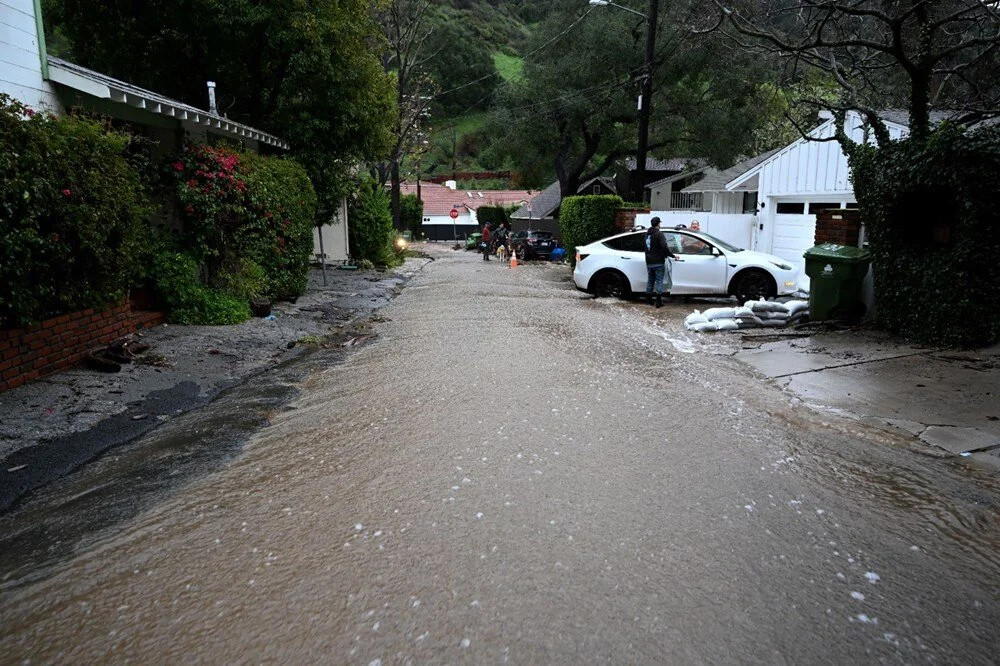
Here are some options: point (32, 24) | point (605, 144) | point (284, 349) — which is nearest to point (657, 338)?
point (284, 349)

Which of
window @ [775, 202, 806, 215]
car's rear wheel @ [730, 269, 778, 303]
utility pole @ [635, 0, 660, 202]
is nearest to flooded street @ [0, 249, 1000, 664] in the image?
car's rear wheel @ [730, 269, 778, 303]

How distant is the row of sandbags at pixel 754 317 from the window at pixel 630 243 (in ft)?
12.1

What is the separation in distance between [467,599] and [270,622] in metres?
0.86

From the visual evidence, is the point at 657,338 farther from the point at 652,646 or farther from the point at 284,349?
the point at 652,646

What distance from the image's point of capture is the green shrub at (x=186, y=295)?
30.7 ft

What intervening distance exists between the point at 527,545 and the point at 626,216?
18869mm

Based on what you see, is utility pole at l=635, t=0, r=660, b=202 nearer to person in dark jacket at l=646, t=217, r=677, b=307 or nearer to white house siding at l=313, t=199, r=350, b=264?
person in dark jacket at l=646, t=217, r=677, b=307

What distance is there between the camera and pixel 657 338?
10.1 metres

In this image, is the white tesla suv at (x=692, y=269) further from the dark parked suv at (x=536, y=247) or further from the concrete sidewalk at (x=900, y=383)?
the dark parked suv at (x=536, y=247)

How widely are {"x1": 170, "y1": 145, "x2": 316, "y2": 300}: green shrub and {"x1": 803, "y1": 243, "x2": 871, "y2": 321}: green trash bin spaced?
8.52m

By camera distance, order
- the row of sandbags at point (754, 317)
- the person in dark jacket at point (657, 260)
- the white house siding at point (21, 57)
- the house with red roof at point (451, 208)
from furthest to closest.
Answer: the house with red roof at point (451, 208)
the person in dark jacket at point (657, 260)
the row of sandbags at point (754, 317)
the white house siding at point (21, 57)

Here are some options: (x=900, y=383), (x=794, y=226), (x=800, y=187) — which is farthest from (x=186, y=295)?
(x=800, y=187)

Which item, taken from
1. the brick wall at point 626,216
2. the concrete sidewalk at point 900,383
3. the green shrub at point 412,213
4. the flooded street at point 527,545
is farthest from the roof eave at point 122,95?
the green shrub at point 412,213

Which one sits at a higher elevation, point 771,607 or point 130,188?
point 130,188
